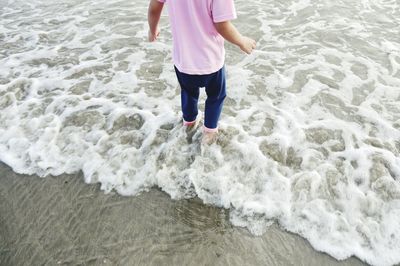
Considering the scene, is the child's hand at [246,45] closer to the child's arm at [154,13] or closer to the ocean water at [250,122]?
the child's arm at [154,13]

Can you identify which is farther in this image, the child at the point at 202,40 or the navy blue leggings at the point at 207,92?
the navy blue leggings at the point at 207,92

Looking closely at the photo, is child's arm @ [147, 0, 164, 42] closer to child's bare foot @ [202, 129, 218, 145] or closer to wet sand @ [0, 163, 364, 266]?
child's bare foot @ [202, 129, 218, 145]

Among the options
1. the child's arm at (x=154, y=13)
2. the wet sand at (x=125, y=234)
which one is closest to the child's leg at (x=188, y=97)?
the child's arm at (x=154, y=13)

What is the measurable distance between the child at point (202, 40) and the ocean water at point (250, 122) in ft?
2.17

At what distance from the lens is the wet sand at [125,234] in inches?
96.6

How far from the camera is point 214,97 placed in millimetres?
3070

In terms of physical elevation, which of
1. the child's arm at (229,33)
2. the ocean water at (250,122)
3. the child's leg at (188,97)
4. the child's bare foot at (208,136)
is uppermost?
the child's arm at (229,33)

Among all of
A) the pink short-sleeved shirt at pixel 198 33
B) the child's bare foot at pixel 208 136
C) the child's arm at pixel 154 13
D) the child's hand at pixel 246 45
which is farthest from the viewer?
the child's bare foot at pixel 208 136

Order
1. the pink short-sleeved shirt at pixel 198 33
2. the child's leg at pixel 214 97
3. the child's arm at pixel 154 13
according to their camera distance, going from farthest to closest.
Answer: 1. the child's leg at pixel 214 97
2. the child's arm at pixel 154 13
3. the pink short-sleeved shirt at pixel 198 33

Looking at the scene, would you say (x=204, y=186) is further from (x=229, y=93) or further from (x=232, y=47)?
(x=232, y=47)

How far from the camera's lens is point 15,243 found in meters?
2.56

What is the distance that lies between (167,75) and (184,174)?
1821 mm

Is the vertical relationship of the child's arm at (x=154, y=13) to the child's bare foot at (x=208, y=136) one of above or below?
above

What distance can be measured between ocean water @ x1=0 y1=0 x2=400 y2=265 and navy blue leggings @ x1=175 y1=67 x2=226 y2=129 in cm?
24
